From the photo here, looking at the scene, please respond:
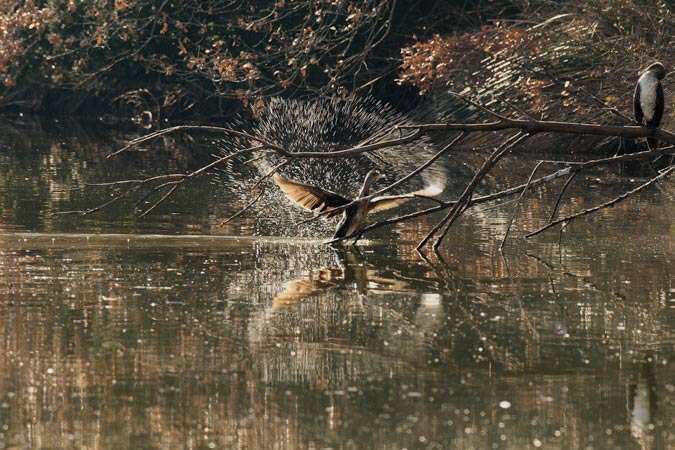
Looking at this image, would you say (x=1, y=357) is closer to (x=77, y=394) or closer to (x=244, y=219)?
(x=77, y=394)

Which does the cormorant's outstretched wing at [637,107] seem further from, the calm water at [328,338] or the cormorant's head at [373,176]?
the cormorant's head at [373,176]

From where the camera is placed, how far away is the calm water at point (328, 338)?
4.34 meters

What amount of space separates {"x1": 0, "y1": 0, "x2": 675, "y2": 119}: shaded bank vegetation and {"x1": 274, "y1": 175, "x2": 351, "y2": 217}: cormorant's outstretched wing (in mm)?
3243

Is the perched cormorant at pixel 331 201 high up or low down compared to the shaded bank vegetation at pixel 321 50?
down

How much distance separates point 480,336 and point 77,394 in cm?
190

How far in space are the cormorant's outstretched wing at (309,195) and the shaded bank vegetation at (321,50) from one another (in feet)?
10.6

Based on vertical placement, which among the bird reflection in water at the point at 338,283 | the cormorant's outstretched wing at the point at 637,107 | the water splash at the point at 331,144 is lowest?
the bird reflection in water at the point at 338,283

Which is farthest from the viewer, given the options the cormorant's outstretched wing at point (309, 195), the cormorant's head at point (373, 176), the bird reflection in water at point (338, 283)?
the cormorant's head at point (373, 176)

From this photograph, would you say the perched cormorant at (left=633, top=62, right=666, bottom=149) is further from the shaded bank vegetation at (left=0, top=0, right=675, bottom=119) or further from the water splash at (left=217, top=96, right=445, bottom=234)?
the water splash at (left=217, top=96, right=445, bottom=234)

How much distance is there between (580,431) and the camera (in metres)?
4.32

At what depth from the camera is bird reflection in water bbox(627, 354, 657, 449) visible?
169 inches

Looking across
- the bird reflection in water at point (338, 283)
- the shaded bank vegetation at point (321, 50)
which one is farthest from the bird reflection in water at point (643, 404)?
the shaded bank vegetation at point (321, 50)

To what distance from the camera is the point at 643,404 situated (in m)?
4.66

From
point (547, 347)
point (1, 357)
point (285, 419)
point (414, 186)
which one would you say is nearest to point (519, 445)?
point (285, 419)
